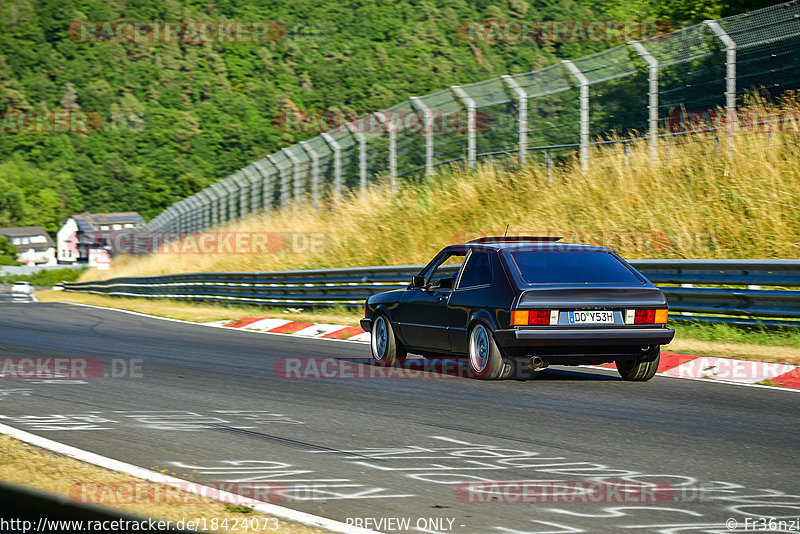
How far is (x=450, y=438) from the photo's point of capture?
22.4ft

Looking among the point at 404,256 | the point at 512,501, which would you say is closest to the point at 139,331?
the point at 404,256

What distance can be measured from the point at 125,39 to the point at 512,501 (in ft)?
625

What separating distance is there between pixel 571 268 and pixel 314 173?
19500 mm

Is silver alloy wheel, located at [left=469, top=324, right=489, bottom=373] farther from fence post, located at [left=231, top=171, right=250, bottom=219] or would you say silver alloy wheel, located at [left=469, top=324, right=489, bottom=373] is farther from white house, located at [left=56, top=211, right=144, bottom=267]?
white house, located at [left=56, top=211, right=144, bottom=267]

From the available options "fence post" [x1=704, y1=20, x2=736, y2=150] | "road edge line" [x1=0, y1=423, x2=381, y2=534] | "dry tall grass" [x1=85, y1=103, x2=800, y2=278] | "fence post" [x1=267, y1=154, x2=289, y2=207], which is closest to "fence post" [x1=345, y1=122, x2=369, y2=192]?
"dry tall grass" [x1=85, y1=103, x2=800, y2=278]

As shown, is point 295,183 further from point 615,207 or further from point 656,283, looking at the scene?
point 656,283

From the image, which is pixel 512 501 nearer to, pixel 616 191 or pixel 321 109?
pixel 616 191

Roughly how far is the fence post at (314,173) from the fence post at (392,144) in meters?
3.58

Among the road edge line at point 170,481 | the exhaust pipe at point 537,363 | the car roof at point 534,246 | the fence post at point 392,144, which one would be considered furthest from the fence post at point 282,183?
the road edge line at point 170,481

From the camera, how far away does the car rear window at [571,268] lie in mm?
9719

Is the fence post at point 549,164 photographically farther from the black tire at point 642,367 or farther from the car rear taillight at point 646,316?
the car rear taillight at point 646,316

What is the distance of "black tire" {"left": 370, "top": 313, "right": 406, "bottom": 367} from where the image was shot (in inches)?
456

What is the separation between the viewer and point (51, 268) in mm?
149625

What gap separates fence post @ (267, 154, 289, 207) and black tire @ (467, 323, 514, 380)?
21306mm
